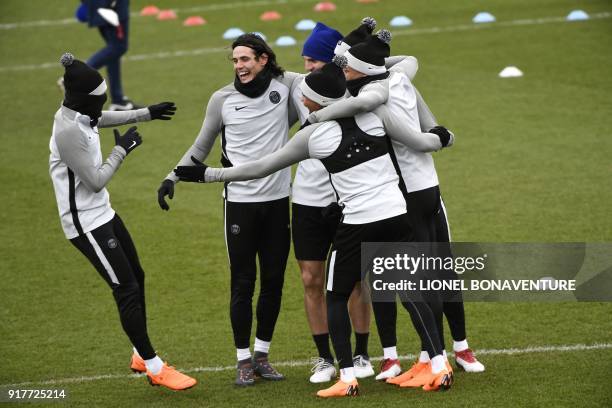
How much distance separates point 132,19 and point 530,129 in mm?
11384

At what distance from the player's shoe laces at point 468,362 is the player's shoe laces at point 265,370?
1.21 meters

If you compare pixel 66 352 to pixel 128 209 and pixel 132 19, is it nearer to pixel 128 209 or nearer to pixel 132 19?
pixel 128 209

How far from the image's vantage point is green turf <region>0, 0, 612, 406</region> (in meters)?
7.79

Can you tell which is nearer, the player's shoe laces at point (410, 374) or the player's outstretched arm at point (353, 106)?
the player's outstretched arm at point (353, 106)

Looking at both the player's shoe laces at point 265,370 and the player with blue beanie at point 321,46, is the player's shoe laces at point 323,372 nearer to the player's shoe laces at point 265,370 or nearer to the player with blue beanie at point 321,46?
the player's shoe laces at point 265,370

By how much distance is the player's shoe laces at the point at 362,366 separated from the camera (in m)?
7.77

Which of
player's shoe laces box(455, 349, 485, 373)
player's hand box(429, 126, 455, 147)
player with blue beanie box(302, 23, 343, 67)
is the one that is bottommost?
player's shoe laces box(455, 349, 485, 373)

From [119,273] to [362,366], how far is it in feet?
5.80

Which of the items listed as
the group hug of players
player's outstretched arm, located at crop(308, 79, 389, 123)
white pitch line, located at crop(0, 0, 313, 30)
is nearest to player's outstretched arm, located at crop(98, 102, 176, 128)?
the group hug of players

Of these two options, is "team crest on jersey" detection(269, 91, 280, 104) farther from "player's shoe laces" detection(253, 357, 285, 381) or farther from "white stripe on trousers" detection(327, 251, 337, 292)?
"player's shoe laces" detection(253, 357, 285, 381)

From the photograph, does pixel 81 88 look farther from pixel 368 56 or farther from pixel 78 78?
pixel 368 56

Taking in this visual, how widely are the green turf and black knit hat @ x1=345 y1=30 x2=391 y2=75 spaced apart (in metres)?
2.05

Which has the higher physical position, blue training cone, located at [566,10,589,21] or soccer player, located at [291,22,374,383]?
soccer player, located at [291,22,374,383]

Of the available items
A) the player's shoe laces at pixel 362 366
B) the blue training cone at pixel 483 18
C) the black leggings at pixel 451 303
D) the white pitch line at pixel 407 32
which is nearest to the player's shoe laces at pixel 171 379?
the player's shoe laces at pixel 362 366
